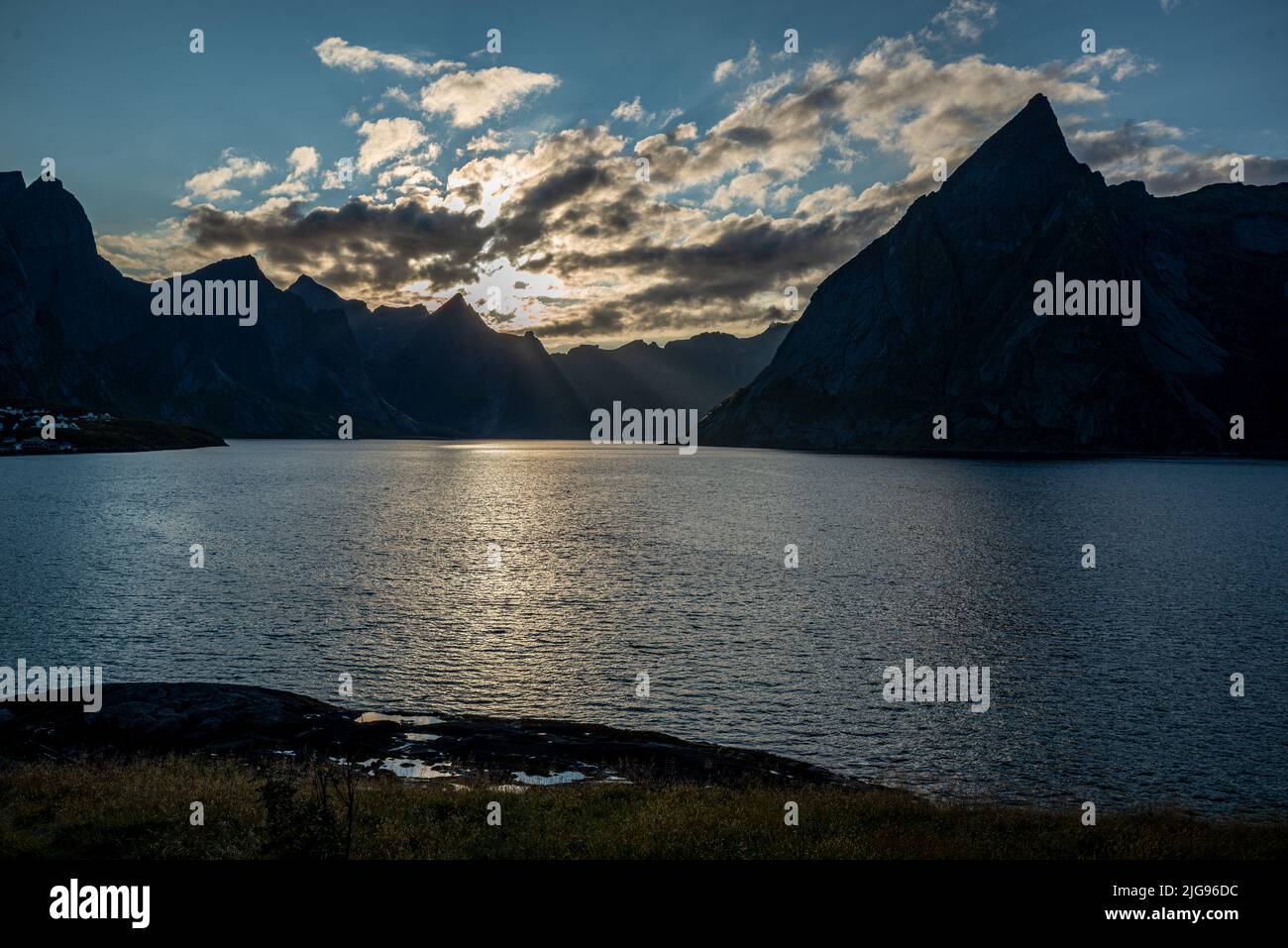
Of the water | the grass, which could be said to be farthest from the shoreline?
the water

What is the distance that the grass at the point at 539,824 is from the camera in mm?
16578

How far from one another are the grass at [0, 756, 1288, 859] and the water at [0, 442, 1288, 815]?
615 centimetres

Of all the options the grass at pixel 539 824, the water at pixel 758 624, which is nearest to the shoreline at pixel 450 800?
the grass at pixel 539 824

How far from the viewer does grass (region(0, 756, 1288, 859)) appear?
16578 millimetres

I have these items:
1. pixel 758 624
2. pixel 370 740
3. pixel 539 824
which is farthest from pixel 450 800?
pixel 758 624

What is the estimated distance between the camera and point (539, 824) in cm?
1880

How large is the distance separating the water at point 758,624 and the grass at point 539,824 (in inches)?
242

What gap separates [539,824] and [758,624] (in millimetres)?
32151

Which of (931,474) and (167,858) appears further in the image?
(931,474)
